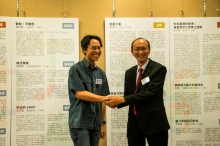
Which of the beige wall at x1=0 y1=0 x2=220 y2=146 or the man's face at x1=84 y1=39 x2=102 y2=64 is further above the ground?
the beige wall at x1=0 y1=0 x2=220 y2=146

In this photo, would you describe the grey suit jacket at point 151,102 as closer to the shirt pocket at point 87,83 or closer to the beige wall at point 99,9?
the shirt pocket at point 87,83

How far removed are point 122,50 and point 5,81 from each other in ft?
5.10

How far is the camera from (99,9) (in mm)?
3211

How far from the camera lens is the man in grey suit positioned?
2174 mm

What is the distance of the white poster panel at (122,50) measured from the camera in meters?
3.13

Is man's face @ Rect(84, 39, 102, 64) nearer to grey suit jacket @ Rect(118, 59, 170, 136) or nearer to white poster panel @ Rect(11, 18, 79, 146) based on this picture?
grey suit jacket @ Rect(118, 59, 170, 136)

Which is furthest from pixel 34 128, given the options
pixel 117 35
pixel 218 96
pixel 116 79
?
pixel 218 96

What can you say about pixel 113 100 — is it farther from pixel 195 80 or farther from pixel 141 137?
pixel 195 80

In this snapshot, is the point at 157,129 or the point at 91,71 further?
Result: the point at 91,71

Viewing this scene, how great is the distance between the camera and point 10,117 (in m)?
3.01

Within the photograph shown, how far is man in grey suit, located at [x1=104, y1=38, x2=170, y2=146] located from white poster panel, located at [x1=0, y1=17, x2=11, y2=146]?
56.3 inches

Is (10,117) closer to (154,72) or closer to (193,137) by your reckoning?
(154,72)

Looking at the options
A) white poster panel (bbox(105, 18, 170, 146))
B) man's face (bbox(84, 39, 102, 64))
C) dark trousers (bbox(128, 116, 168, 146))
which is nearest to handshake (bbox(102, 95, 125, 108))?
dark trousers (bbox(128, 116, 168, 146))

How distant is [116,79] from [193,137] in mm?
1305
